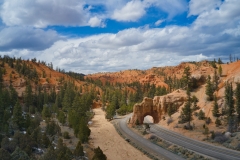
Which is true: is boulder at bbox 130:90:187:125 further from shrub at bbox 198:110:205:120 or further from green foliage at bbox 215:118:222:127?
green foliage at bbox 215:118:222:127

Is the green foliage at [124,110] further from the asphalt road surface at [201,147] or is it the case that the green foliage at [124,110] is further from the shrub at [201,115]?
the shrub at [201,115]

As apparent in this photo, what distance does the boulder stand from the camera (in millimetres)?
76000

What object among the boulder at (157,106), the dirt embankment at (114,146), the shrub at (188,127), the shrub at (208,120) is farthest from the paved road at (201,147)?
the boulder at (157,106)

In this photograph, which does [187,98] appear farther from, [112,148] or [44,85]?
[44,85]

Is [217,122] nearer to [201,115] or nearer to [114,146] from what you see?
[201,115]

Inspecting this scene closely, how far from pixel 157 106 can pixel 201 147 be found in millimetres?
34788

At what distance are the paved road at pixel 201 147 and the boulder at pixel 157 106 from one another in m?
16.5

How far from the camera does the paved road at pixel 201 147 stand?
126ft

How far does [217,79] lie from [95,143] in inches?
1830

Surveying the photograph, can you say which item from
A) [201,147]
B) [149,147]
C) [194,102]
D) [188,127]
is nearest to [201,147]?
[201,147]

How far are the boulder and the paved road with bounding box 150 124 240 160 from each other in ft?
54.2

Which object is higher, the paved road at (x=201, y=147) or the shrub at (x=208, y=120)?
the shrub at (x=208, y=120)

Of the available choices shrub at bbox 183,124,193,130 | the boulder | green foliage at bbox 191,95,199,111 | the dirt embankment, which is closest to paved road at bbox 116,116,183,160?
the dirt embankment

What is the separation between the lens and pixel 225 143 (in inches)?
1790
